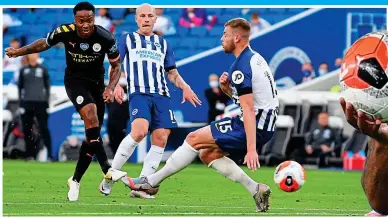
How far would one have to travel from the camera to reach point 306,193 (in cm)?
1061

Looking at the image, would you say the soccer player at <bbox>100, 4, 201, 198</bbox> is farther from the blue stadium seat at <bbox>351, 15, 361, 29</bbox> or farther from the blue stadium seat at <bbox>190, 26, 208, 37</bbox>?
the blue stadium seat at <bbox>190, 26, 208, 37</bbox>

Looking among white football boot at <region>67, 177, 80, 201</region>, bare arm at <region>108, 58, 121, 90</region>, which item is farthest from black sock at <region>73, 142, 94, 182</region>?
bare arm at <region>108, 58, 121, 90</region>

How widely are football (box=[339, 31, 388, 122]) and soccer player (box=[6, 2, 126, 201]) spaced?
13.1 feet

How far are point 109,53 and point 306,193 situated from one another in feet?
9.11

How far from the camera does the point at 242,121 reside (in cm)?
775

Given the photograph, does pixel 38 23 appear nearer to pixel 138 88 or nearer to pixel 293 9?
pixel 293 9

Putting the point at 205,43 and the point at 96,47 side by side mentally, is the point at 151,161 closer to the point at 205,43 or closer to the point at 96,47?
the point at 96,47

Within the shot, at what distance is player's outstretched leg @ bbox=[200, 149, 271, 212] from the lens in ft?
25.5

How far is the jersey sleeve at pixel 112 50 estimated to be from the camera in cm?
927

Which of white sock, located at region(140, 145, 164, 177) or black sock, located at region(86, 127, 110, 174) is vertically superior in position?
black sock, located at region(86, 127, 110, 174)

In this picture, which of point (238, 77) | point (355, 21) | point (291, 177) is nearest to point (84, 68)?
point (238, 77)

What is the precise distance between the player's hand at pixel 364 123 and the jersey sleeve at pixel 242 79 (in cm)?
257

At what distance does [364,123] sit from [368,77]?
471mm

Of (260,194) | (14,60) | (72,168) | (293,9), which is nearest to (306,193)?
(260,194)
